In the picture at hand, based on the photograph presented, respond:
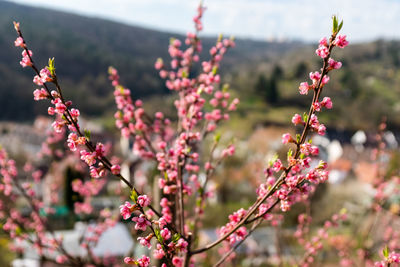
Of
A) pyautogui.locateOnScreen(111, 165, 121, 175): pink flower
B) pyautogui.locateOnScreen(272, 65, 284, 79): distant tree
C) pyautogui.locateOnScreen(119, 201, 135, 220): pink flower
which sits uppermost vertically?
pyautogui.locateOnScreen(272, 65, 284, 79): distant tree

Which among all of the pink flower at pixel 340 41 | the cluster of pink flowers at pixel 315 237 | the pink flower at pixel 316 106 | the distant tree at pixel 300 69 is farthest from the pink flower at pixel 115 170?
the distant tree at pixel 300 69

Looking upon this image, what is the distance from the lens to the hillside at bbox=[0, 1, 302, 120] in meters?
73.0

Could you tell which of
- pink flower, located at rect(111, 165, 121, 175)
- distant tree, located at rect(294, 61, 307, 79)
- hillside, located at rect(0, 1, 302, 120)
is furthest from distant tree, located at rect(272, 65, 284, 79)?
pink flower, located at rect(111, 165, 121, 175)

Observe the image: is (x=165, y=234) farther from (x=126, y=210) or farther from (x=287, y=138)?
(x=287, y=138)

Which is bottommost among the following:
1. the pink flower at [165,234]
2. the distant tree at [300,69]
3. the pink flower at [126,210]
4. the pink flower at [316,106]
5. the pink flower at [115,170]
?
the pink flower at [165,234]

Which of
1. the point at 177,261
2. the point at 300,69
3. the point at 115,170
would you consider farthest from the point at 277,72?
the point at 115,170

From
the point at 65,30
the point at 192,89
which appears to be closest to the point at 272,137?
the point at 192,89

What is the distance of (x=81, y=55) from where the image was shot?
98188 millimetres

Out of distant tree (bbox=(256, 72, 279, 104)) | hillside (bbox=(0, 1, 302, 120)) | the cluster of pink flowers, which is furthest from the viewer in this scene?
distant tree (bbox=(256, 72, 279, 104))

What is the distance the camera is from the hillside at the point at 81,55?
7300 centimetres

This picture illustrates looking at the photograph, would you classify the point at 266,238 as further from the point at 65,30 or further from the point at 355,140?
the point at 65,30

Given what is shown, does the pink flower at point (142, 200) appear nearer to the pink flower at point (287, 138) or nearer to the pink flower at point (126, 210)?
the pink flower at point (126, 210)

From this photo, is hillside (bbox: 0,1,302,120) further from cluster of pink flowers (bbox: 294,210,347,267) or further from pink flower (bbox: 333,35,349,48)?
pink flower (bbox: 333,35,349,48)

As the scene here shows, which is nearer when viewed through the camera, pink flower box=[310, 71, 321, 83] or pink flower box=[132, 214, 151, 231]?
pink flower box=[132, 214, 151, 231]
